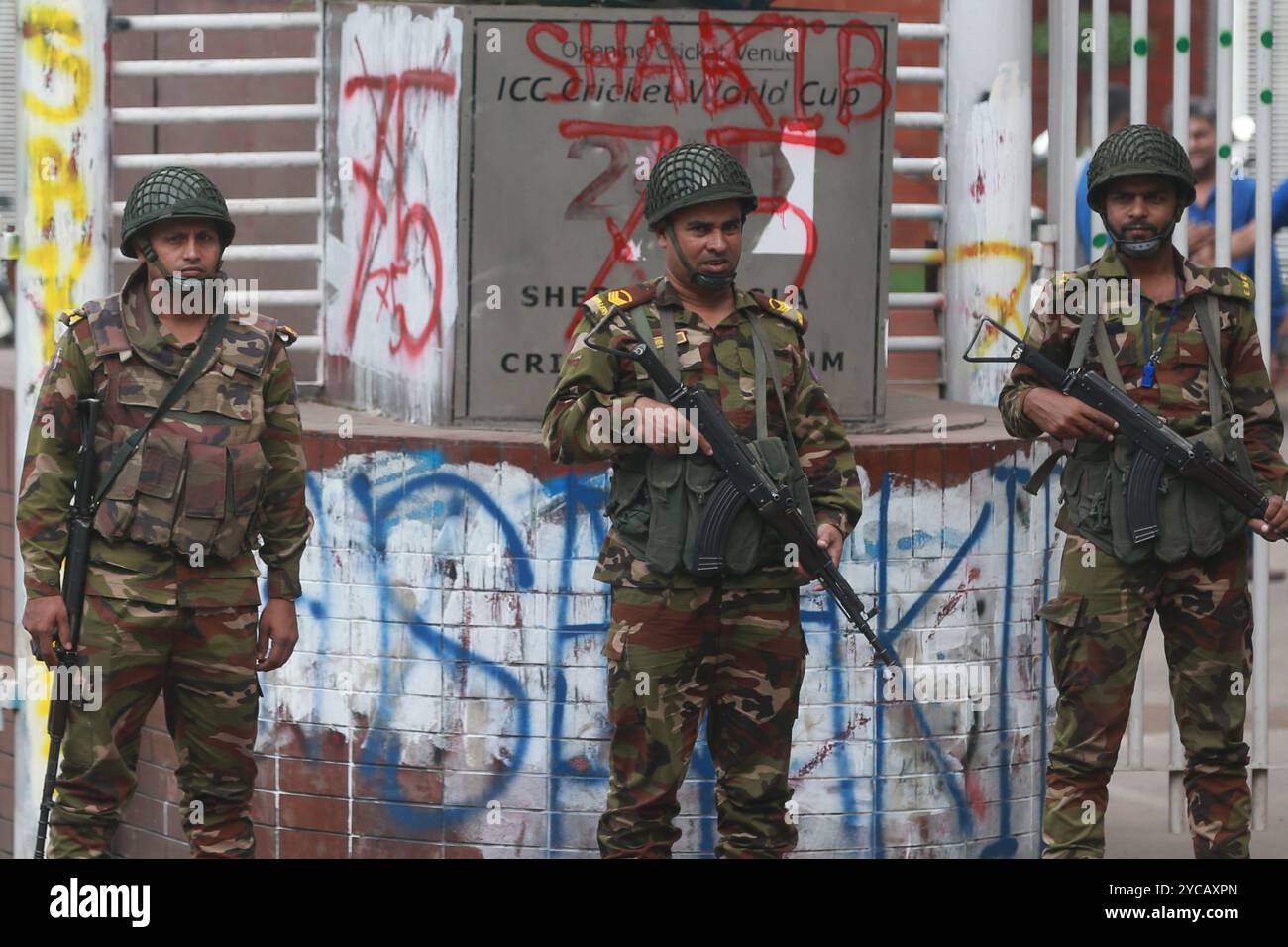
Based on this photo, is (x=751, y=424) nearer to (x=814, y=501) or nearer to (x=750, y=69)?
(x=814, y=501)

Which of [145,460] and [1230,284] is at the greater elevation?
[1230,284]

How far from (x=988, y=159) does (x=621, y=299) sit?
2348mm

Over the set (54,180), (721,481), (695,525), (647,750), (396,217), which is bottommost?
(647,750)

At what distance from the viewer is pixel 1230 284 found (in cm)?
573

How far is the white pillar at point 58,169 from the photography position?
278 inches

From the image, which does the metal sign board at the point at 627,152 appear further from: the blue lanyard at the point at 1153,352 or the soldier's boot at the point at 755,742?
the soldier's boot at the point at 755,742

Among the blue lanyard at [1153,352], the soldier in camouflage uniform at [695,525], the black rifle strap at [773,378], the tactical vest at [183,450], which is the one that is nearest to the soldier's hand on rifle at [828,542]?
the soldier in camouflage uniform at [695,525]

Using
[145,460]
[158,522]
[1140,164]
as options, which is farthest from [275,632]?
[1140,164]

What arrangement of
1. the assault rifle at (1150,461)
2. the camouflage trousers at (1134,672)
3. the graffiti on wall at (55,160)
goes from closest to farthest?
the assault rifle at (1150,461) < the camouflage trousers at (1134,672) < the graffiti on wall at (55,160)

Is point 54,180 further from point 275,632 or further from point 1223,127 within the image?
point 1223,127

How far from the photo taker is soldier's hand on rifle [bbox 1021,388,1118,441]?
5.64 m

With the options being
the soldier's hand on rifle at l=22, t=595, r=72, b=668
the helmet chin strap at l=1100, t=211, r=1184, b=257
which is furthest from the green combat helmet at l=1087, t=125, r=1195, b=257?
the soldier's hand on rifle at l=22, t=595, r=72, b=668

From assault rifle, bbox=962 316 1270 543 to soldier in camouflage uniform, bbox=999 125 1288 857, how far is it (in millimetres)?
31

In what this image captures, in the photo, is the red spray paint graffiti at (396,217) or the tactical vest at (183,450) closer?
the tactical vest at (183,450)
